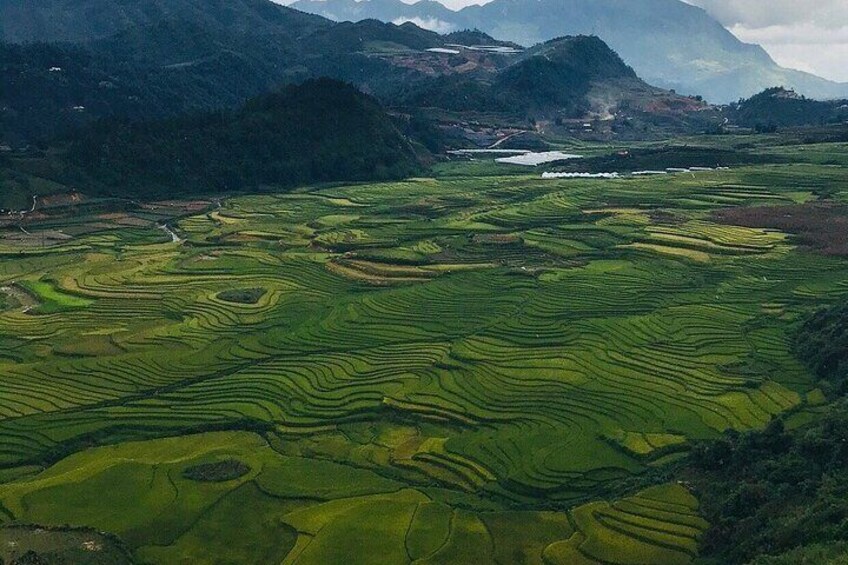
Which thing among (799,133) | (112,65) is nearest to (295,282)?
(799,133)

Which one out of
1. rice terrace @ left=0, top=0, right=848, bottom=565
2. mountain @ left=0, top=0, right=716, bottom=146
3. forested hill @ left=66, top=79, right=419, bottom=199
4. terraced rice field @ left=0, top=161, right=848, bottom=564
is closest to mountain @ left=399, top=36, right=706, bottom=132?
mountain @ left=0, top=0, right=716, bottom=146

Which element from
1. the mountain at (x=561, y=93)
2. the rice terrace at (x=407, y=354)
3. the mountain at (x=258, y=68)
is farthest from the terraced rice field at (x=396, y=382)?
the mountain at (x=561, y=93)

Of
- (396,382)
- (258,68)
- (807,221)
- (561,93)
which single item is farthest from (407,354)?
(258,68)

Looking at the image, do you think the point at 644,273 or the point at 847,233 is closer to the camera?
the point at 644,273

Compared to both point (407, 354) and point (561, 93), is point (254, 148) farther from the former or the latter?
point (561, 93)

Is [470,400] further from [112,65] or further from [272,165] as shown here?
[112,65]
